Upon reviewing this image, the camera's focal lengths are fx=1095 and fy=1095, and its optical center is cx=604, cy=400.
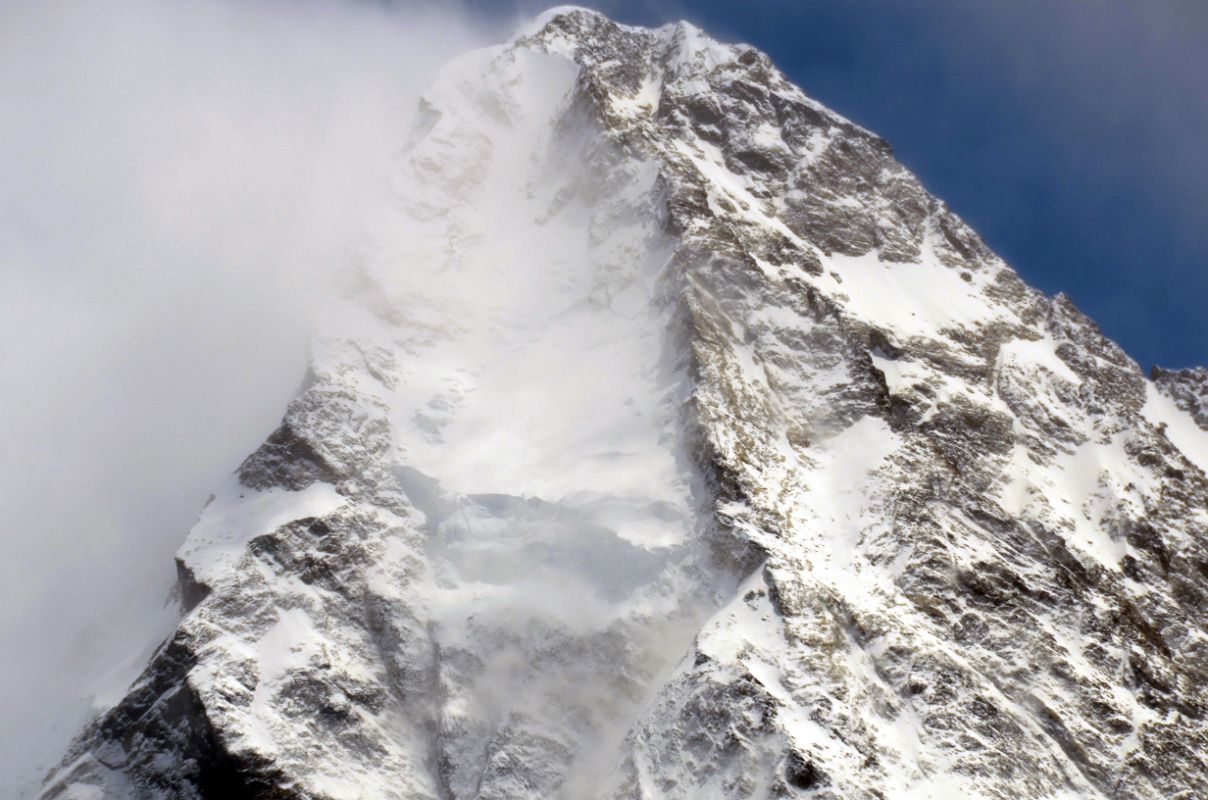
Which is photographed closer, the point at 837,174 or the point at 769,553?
the point at 769,553

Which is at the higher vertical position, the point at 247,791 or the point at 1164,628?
the point at 1164,628

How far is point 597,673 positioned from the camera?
182 feet

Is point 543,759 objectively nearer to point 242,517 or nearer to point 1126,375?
point 242,517

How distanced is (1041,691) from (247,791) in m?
40.0

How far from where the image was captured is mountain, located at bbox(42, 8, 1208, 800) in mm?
52094

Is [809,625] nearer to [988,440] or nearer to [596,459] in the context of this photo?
[596,459]

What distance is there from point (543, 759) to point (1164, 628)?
1701 inches

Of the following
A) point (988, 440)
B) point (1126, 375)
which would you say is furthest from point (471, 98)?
point (1126, 375)

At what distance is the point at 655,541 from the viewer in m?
59.7

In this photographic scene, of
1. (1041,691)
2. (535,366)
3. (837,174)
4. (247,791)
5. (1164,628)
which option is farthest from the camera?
(837,174)

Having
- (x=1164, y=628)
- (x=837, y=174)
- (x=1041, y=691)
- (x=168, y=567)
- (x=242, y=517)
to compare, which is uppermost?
(x=837, y=174)

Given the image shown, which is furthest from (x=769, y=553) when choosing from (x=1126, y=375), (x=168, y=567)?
(x=1126, y=375)

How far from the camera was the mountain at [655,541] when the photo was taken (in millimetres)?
52094

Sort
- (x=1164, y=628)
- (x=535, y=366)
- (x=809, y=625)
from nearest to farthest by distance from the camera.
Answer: (x=809, y=625), (x=1164, y=628), (x=535, y=366)
